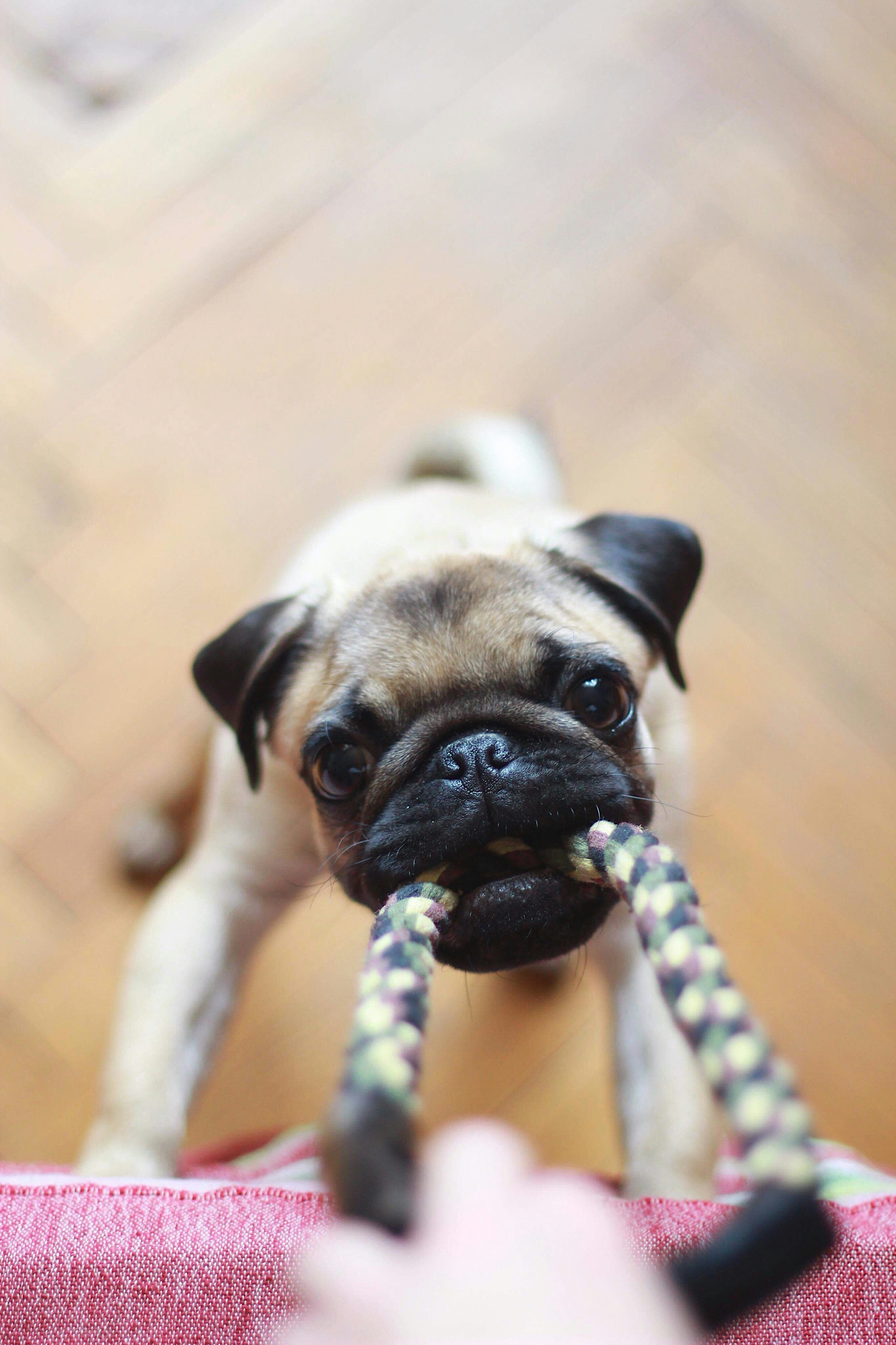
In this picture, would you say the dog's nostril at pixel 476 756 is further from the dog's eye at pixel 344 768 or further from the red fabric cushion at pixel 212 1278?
the red fabric cushion at pixel 212 1278

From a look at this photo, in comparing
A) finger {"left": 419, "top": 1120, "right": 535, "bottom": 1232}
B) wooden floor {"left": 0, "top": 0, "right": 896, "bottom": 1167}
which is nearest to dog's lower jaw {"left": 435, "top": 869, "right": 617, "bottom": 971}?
finger {"left": 419, "top": 1120, "right": 535, "bottom": 1232}

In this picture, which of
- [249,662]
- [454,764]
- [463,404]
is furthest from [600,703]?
[463,404]

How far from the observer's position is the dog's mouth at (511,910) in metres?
1.45

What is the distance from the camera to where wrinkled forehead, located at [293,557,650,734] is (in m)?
1.78

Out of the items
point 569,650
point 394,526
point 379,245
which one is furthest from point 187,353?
point 569,650

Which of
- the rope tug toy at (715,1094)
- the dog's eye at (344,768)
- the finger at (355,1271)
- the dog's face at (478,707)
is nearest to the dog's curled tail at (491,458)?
the dog's face at (478,707)

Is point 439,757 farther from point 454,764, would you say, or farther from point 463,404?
point 463,404

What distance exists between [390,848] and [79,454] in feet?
8.66

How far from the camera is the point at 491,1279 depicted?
64 centimetres

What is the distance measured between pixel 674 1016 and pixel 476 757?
31.0 inches

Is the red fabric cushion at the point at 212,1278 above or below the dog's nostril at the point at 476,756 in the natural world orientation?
below

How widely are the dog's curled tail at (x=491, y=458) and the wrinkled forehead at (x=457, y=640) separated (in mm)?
999

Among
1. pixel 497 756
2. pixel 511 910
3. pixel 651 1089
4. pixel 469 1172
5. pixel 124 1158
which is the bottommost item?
pixel 651 1089

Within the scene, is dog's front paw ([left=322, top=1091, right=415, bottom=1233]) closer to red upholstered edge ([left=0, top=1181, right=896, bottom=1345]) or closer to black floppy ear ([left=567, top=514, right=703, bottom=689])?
red upholstered edge ([left=0, top=1181, right=896, bottom=1345])
